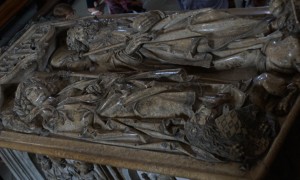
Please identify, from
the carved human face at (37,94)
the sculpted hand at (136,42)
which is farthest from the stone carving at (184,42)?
the carved human face at (37,94)

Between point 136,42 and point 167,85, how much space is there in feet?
1.95

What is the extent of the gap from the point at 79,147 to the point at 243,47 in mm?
1205

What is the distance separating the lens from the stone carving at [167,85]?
8.25 ft

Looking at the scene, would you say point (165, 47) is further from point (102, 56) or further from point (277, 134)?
point (277, 134)

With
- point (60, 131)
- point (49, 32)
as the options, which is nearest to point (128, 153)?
point (60, 131)

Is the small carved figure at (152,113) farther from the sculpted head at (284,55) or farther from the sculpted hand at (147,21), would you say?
the sculpted hand at (147,21)

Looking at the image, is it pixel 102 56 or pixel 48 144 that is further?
pixel 102 56

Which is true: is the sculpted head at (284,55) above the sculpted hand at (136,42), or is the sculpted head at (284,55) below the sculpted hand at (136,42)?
above

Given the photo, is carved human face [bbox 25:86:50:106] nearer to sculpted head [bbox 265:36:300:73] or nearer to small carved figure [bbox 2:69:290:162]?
small carved figure [bbox 2:69:290:162]

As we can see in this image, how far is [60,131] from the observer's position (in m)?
3.19

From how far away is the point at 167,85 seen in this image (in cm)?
289

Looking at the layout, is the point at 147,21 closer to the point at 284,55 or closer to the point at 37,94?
the point at 37,94

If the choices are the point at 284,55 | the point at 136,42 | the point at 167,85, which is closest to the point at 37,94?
the point at 136,42

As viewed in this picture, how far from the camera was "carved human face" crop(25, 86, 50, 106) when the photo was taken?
3.43m
